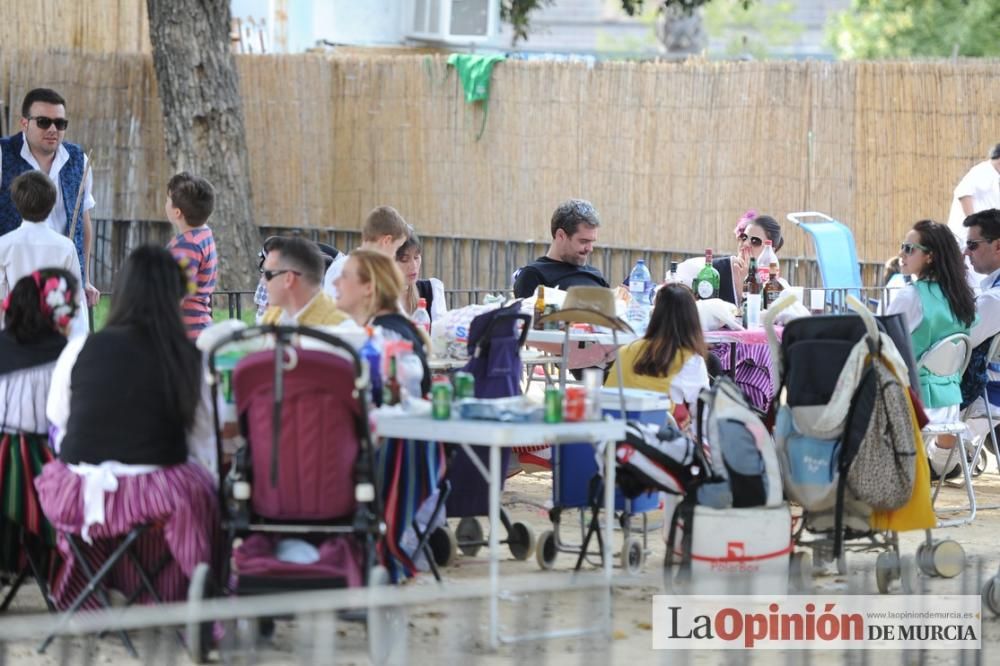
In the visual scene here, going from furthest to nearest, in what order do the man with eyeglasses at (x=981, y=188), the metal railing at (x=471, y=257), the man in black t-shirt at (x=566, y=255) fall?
1. the metal railing at (x=471, y=257)
2. the man with eyeglasses at (x=981, y=188)
3. the man in black t-shirt at (x=566, y=255)

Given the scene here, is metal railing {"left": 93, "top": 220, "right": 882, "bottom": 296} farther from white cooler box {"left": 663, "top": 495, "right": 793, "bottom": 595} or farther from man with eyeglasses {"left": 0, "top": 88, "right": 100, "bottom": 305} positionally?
white cooler box {"left": 663, "top": 495, "right": 793, "bottom": 595}

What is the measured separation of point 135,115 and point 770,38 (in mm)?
31052

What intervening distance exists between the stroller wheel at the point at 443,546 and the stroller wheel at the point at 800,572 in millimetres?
1478

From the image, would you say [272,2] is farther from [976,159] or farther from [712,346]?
[712,346]

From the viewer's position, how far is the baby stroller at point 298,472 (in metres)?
5.69

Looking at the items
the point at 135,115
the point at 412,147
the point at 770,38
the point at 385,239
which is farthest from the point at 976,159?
the point at 770,38

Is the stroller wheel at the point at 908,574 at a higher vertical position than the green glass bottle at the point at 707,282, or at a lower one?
lower

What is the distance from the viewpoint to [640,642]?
20.6 feet

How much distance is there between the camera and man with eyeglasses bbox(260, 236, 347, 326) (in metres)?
6.81

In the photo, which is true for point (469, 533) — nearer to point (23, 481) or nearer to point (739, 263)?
point (23, 481)

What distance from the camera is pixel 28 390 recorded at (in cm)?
641

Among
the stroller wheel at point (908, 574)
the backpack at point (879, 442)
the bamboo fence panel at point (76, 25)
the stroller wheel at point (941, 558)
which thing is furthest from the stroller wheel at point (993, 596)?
the bamboo fence panel at point (76, 25)

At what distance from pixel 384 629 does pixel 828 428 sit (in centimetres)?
209
